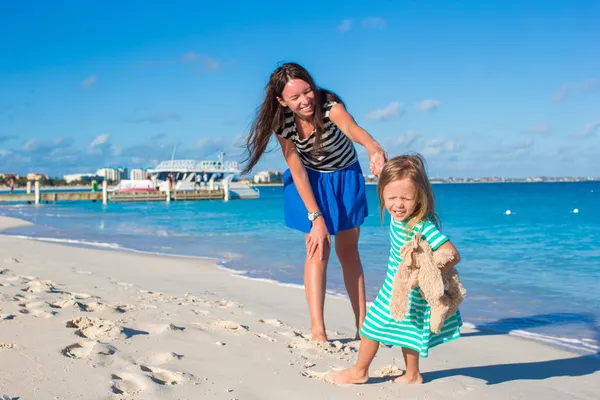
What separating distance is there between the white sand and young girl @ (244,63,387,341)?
425 millimetres

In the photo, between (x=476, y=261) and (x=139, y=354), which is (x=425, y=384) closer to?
(x=139, y=354)

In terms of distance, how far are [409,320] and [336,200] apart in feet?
3.76

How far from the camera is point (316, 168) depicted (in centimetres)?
351

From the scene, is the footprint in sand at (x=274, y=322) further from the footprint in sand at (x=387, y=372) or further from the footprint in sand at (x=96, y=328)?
the footprint in sand at (x=387, y=372)

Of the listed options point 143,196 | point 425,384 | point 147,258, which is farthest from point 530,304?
point 143,196

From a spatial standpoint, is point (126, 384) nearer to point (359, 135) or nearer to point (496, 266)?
point (359, 135)

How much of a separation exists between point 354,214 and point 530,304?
10.0 ft

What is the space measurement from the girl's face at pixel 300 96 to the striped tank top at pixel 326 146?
10 cm

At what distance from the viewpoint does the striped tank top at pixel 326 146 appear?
3.34 metres

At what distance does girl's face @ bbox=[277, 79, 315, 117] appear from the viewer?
320cm

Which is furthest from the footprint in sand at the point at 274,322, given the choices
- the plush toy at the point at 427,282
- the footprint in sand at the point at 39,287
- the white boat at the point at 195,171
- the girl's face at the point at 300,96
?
the white boat at the point at 195,171

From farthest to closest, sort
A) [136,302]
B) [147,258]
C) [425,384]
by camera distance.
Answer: [147,258], [136,302], [425,384]

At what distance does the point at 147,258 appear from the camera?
8.47 metres

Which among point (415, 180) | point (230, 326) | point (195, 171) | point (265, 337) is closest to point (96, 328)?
point (230, 326)
